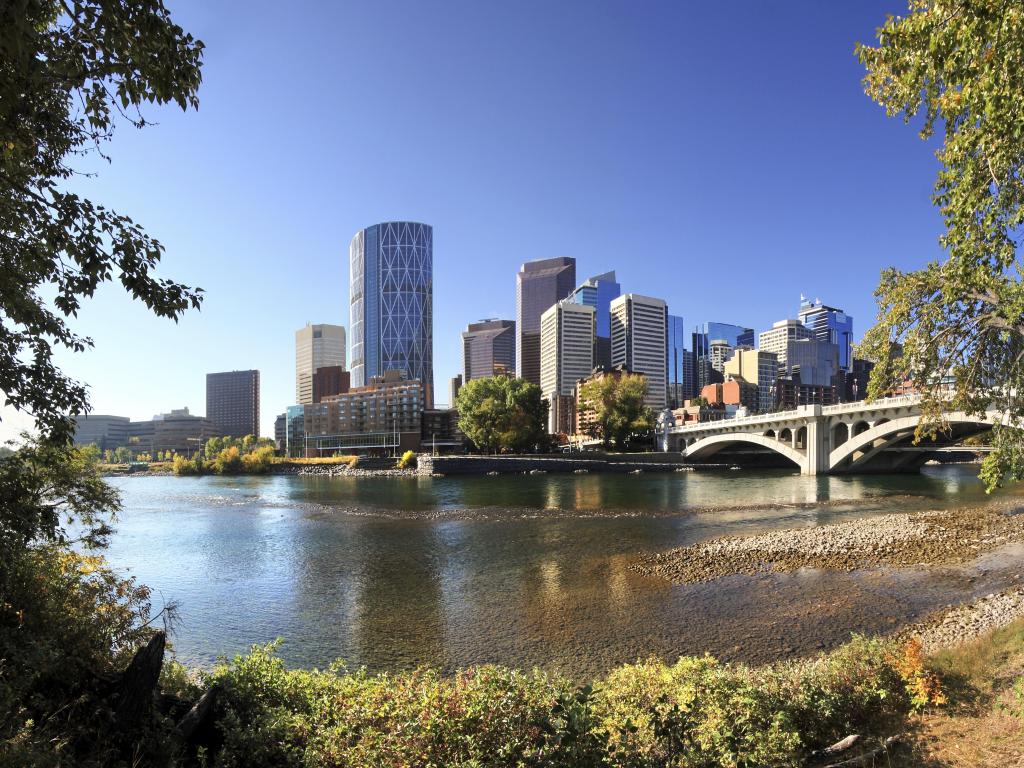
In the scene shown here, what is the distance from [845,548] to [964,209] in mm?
20349

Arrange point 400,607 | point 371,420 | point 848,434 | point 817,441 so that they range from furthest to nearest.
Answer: point 371,420 → point 817,441 → point 848,434 → point 400,607

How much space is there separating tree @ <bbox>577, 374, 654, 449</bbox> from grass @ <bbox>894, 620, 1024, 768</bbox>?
3797 inches

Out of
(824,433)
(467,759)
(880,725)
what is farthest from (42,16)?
(824,433)

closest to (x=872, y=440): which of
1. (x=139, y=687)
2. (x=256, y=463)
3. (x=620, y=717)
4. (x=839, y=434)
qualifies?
(x=839, y=434)

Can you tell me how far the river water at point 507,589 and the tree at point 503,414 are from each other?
2425 inches

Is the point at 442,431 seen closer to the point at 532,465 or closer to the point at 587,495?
the point at 532,465

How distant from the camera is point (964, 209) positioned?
28.3 feet

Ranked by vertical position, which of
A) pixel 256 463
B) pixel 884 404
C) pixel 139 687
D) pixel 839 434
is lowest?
pixel 256 463

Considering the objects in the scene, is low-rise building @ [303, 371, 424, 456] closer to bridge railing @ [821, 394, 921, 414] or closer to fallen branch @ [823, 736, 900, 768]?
bridge railing @ [821, 394, 921, 414]

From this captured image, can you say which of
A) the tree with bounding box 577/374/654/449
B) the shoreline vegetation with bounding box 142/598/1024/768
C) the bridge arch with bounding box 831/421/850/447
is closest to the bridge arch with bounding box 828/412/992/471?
the bridge arch with bounding box 831/421/850/447

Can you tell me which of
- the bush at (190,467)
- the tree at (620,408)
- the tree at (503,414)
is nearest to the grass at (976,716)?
the tree at (503,414)

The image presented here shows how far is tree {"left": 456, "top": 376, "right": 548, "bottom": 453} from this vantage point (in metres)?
104

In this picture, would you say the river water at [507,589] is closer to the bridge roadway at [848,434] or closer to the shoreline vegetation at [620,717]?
the shoreline vegetation at [620,717]

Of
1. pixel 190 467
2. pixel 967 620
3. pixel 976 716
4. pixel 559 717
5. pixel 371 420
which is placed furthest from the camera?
pixel 371 420
